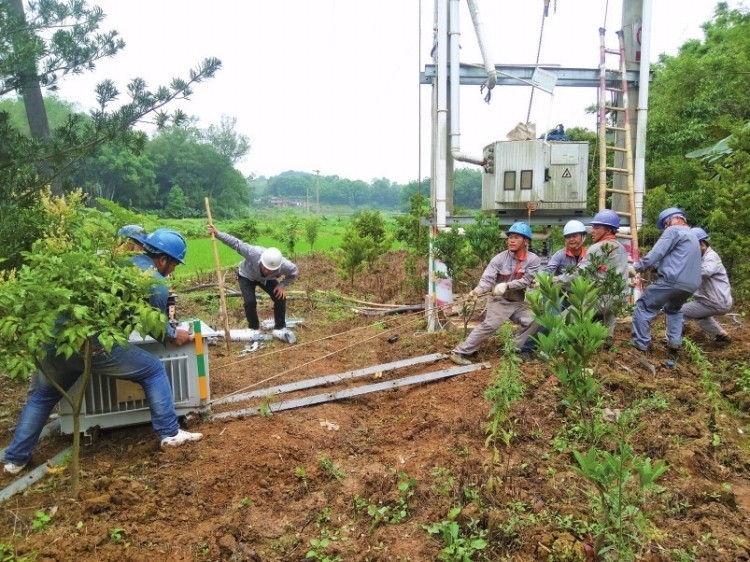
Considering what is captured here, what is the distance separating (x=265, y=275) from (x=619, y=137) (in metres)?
6.19

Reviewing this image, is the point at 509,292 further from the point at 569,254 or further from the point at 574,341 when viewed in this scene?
the point at 574,341

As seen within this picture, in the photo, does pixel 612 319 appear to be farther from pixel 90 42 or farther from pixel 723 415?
pixel 90 42

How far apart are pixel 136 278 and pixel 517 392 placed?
9.82 ft

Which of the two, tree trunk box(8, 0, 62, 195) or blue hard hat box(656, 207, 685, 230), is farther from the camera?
blue hard hat box(656, 207, 685, 230)

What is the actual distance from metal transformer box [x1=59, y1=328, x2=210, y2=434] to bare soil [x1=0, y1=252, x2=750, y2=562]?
0.73ft

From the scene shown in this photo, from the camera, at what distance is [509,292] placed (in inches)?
247

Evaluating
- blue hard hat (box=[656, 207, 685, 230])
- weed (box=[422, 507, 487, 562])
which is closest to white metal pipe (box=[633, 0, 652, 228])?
blue hard hat (box=[656, 207, 685, 230])

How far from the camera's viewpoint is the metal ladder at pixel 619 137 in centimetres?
834

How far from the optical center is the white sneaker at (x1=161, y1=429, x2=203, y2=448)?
13.7ft

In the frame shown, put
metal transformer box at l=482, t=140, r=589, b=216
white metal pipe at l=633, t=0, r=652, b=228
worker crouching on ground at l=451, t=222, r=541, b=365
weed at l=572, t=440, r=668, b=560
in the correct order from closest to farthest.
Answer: weed at l=572, t=440, r=668, b=560, worker crouching on ground at l=451, t=222, r=541, b=365, metal transformer box at l=482, t=140, r=589, b=216, white metal pipe at l=633, t=0, r=652, b=228

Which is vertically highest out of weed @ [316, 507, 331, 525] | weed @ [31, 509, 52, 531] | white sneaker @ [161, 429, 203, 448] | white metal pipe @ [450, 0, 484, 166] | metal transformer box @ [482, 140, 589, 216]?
white metal pipe @ [450, 0, 484, 166]

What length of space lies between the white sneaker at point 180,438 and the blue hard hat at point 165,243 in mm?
1401

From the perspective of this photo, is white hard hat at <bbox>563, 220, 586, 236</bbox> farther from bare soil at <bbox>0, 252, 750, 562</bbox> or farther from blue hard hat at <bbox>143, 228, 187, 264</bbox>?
blue hard hat at <bbox>143, 228, 187, 264</bbox>

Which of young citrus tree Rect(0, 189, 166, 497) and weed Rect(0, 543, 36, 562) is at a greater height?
young citrus tree Rect(0, 189, 166, 497)
